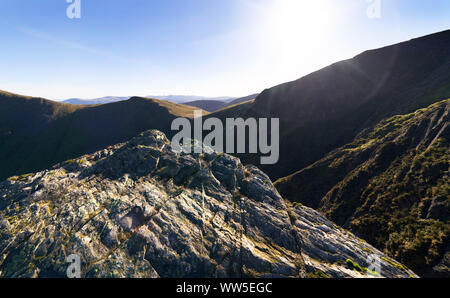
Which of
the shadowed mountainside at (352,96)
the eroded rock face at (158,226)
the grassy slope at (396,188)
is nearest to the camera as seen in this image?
the eroded rock face at (158,226)

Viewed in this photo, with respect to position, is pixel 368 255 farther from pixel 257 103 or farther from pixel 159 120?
pixel 159 120

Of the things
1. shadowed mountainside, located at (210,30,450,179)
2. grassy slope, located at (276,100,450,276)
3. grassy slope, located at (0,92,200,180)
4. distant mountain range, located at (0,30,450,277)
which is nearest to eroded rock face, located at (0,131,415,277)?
grassy slope, located at (276,100,450,276)

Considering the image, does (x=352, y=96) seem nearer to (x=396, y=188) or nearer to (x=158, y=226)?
(x=396, y=188)

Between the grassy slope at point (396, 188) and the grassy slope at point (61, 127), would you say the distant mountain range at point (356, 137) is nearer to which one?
the grassy slope at point (396, 188)

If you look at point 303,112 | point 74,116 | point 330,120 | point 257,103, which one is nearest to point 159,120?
point 257,103

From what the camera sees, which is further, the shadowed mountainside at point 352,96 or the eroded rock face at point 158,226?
the shadowed mountainside at point 352,96

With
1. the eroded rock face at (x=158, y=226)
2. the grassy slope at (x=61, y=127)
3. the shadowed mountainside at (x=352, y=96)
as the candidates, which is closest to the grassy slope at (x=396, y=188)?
the eroded rock face at (x=158, y=226)

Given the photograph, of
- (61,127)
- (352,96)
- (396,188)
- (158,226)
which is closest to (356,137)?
(352,96)
